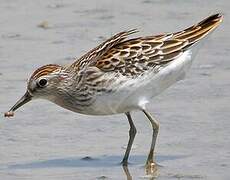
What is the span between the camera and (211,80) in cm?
1398

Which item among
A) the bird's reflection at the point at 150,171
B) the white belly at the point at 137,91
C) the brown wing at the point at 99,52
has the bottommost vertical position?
the bird's reflection at the point at 150,171

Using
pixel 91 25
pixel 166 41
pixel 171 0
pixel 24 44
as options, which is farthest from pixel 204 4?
pixel 166 41

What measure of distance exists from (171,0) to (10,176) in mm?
6995

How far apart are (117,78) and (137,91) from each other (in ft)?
0.89

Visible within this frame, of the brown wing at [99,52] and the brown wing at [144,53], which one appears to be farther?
the brown wing at [99,52]

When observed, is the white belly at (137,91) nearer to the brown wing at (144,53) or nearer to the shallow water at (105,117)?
the brown wing at (144,53)

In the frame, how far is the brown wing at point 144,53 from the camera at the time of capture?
11.7 meters

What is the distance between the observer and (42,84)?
38.2ft

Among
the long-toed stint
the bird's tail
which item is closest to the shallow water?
the long-toed stint

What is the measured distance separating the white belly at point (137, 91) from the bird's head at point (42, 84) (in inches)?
20.7

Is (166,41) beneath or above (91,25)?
above

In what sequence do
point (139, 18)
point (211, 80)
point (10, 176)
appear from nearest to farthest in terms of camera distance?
point (10, 176)
point (211, 80)
point (139, 18)

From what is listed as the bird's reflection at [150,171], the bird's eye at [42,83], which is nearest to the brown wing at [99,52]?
the bird's eye at [42,83]

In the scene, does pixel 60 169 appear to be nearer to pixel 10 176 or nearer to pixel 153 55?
pixel 10 176
